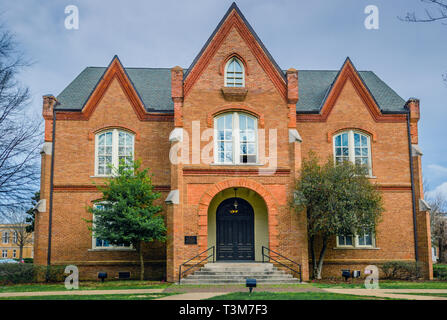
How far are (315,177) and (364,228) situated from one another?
309cm

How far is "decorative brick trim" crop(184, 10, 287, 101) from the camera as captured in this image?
2028 centimetres

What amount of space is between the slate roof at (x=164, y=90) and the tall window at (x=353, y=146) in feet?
6.12

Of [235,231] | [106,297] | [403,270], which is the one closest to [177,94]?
[235,231]

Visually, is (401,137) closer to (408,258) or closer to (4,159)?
(408,258)

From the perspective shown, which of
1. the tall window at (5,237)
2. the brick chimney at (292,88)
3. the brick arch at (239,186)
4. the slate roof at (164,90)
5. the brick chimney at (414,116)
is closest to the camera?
the brick arch at (239,186)

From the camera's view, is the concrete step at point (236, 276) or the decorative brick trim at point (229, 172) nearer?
the concrete step at point (236, 276)

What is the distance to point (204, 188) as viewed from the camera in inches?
763

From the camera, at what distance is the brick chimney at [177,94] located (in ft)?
64.8

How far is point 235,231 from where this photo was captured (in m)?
20.9

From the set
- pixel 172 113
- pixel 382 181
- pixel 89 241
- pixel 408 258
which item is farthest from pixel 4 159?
pixel 408 258

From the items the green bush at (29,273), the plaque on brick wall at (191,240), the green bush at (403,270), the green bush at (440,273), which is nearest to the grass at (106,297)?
the plaque on brick wall at (191,240)

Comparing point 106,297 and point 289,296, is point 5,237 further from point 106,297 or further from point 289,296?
point 289,296

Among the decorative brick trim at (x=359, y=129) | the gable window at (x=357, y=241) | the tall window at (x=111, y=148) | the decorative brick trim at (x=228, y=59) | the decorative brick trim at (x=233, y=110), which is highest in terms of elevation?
the decorative brick trim at (x=228, y=59)

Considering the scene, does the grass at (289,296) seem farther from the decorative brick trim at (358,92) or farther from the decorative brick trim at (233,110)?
the decorative brick trim at (358,92)
